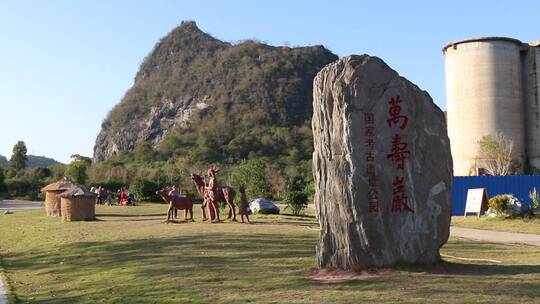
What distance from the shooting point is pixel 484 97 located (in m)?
46.7

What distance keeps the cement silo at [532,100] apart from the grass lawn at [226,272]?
1426 inches

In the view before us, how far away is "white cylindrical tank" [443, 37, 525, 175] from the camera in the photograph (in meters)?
46.6

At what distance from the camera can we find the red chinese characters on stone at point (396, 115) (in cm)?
980

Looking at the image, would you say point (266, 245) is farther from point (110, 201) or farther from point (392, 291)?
point (110, 201)

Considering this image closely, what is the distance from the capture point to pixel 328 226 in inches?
390

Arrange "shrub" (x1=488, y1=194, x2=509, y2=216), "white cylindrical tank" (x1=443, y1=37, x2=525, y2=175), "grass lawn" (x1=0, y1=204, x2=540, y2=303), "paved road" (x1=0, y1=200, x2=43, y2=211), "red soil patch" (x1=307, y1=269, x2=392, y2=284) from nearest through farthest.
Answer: "grass lawn" (x1=0, y1=204, x2=540, y2=303), "red soil patch" (x1=307, y1=269, x2=392, y2=284), "shrub" (x1=488, y1=194, x2=509, y2=216), "paved road" (x1=0, y1=200, x2=43, y2=211), "white cylindrical tank" (x1=443, y1=37, x2=525, y2=175)

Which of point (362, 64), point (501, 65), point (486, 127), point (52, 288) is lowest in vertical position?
point (52, 288)

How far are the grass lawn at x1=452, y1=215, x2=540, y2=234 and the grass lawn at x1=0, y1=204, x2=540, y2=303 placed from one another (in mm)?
5804

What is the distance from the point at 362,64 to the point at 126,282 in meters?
5.51

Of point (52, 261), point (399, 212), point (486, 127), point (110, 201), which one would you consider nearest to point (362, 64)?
point (399, 212)

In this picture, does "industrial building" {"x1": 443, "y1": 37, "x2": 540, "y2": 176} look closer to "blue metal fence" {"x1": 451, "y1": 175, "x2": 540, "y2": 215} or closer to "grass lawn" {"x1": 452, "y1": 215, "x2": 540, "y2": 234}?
"blue metal fence" {"x1": 451, "y1": 175, "x2": 540, "y2": 215}

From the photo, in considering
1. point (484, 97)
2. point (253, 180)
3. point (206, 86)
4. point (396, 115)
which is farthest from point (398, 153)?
point (206, 86)

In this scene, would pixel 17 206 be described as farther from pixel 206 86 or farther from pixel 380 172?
pixel 206 86

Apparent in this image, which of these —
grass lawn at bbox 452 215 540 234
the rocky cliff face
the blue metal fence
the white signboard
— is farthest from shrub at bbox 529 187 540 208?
the rocky cliff face
